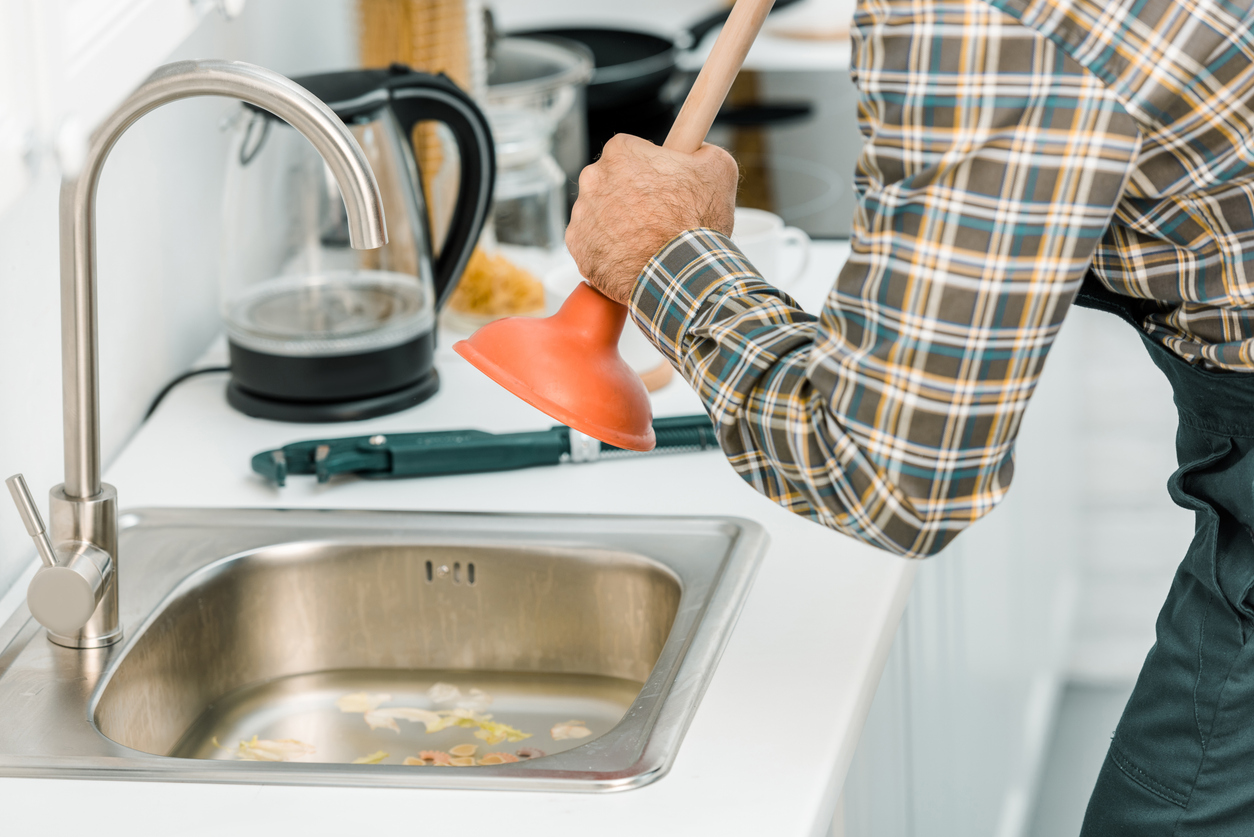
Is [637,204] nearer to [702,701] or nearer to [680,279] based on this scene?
[680,279]

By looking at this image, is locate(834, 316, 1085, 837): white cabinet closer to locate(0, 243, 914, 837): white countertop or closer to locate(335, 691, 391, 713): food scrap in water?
locate(0, 243, 914, 837): white countertop

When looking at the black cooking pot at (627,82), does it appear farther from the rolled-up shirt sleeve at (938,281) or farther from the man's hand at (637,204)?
the rolled-up shirt sleeve at (938,281)

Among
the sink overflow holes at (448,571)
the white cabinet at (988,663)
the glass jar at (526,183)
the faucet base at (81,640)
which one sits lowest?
the white cabinet at (988,663)

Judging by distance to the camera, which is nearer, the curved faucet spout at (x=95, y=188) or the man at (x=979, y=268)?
the man at (x=979, y=268)

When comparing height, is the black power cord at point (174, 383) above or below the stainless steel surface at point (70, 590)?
below

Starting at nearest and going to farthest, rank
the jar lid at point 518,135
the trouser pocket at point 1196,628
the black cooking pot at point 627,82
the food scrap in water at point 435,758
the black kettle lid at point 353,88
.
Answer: the trouser pocket at point 1196,628, the food scrap in water at point 435,758, the black kettle lid at point 353,88, the jar lid at point 518,135, the black cooking pot at point 627,82

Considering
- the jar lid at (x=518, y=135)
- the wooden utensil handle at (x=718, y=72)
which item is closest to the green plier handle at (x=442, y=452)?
the wooden utensil handle at (x=718, y=72)

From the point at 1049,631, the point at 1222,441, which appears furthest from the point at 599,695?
the point at 1049,631

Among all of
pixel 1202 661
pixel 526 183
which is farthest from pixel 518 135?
pixel 1202 661

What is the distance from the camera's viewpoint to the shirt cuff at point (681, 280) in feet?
2.92

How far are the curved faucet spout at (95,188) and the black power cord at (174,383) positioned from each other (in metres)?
0.43

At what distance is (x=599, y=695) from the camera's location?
3.90ft

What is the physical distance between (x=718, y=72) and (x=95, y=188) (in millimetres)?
376

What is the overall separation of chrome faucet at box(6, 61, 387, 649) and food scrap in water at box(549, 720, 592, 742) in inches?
12.6
